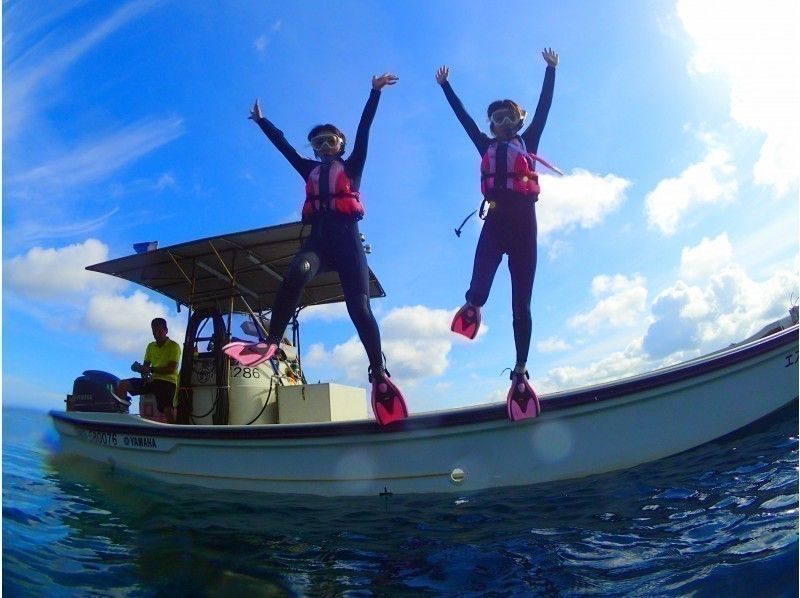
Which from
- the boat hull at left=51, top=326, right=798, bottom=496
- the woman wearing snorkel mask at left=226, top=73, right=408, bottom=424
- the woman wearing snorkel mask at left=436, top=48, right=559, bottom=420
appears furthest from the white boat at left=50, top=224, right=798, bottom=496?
the woman wearing snorkel mask at left=436, top=48, right=559, bottom=420

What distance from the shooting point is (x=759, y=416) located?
4801 mm

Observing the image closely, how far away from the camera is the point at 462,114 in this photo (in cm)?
512

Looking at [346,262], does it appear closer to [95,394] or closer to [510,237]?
[510,237]

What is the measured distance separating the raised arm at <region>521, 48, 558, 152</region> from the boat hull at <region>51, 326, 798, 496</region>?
241 cm

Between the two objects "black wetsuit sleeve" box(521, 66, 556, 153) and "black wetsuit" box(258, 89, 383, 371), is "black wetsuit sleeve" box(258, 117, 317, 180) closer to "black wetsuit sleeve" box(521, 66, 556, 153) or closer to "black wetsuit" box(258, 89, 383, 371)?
"black wetsuit" box(258, 89, 383, 371)

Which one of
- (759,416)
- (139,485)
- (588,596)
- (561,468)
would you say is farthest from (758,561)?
(139,485)

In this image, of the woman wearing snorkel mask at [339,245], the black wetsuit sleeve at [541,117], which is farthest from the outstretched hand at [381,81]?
the black wetsuit sleeve at [541,117]

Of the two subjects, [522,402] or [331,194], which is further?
[331,194]

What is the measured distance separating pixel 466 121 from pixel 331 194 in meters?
1.54

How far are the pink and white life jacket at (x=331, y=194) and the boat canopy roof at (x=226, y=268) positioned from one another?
3.58 feet

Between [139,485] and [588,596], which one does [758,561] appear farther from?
[139,485]

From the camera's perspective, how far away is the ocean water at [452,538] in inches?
100

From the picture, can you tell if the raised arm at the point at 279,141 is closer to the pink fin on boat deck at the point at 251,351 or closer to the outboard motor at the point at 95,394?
the pink fin on boat deck at the point at 251,351

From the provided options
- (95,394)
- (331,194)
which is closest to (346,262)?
(331,194)
